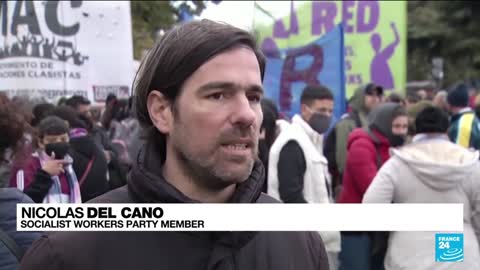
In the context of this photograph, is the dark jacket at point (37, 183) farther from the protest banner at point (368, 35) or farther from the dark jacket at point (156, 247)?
the protest banner at point (368, 35)

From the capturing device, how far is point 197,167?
1.83 metres

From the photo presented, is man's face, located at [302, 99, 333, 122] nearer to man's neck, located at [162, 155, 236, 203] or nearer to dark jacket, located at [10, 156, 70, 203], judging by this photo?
dark jacket, located at [10, 156, 70, 203]

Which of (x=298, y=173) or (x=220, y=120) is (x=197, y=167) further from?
(x=298, y=173)

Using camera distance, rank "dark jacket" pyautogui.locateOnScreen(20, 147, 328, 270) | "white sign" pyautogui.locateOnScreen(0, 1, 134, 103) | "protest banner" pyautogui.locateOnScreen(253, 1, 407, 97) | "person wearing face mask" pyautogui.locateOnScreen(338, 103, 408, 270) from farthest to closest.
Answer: "protest banner" pyautogui.locateOnScreen(253, 1, 407, 97) → "white sign" pyautogui.locateOnScreen(0, 1, 134, 103) → "person wearing face mask" pyautogui.locateOnScreen(338, 103, 408, 270) → "dark jacket" pyautogui.locateOnScreen(20, 147, 328, 270)

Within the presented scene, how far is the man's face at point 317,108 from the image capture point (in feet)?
19.2

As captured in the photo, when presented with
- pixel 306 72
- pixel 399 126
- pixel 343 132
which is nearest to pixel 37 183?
A: pixel 399 126

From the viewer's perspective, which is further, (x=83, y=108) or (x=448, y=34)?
(x=448, y=34)

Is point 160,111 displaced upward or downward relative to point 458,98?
upward

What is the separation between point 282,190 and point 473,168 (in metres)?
1.27

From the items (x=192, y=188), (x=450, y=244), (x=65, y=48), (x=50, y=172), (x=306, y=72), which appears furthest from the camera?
(x=65, y=48)

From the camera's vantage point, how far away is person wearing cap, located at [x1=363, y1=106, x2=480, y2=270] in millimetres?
4445

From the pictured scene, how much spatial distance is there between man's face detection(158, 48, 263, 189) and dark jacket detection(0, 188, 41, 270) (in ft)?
3.24

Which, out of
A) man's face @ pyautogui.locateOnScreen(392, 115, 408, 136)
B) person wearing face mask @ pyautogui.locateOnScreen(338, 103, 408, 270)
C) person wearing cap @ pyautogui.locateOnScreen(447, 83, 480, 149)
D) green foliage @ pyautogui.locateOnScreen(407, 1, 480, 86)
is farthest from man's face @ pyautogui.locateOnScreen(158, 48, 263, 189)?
green foliage @ pyautogui.locateOnScreen(407, 1, 480, 86)

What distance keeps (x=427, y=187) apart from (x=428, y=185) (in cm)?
1
